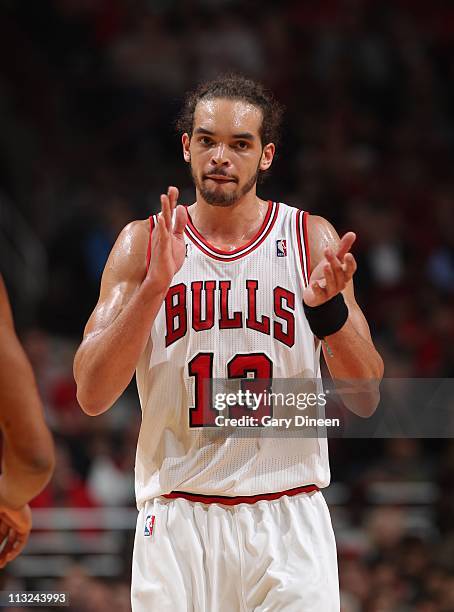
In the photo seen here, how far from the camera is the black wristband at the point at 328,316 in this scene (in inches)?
172

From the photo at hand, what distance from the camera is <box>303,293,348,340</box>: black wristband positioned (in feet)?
14.3

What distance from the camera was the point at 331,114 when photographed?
1146 cm

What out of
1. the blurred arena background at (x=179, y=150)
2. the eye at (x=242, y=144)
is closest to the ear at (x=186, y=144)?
the eye at (x=242, y=144)

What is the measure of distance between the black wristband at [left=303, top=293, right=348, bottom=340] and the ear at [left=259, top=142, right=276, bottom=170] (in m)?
0.80

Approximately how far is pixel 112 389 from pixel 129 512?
3.64 m

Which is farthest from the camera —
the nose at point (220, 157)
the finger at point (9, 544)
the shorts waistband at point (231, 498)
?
the nose at point (220, 157)

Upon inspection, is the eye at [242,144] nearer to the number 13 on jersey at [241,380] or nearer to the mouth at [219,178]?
the mouth at [219,178]

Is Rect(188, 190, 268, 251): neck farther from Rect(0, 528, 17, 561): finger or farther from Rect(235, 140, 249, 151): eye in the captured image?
Rect(0, 528, 17, 561): finger

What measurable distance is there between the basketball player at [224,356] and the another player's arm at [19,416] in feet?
4.55

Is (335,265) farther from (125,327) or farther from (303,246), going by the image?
(125,327)

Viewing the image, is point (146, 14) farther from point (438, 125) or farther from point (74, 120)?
point (438, 125)

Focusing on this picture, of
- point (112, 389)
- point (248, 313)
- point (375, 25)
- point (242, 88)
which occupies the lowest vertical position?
point (112, 389)

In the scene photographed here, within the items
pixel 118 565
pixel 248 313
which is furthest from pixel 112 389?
pixel 118 565

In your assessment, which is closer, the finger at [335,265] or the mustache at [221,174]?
the finger at [335,265]
